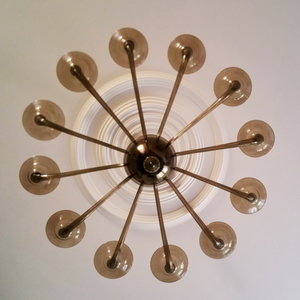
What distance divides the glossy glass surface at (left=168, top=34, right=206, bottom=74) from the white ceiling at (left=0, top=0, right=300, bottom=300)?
1.96 ft

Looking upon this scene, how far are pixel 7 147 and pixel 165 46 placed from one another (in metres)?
1.24

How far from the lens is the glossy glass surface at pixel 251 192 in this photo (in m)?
1.32

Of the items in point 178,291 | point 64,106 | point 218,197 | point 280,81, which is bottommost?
point 178,291

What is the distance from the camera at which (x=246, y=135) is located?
1.30m

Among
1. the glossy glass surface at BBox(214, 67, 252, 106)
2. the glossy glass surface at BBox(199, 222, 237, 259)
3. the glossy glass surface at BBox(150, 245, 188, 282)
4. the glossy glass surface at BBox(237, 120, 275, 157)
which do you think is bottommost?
the glossy glass surface at BBox(150, 245, 188, 282)

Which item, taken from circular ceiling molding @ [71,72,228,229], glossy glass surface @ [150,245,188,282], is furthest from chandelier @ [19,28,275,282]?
circular ceiling molding @ [71,72,228,229]

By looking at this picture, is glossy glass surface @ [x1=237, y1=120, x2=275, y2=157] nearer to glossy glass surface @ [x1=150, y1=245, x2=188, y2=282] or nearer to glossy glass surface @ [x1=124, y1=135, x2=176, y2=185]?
→ glossy glass surface @ [x1=124, y1=135, x2=176, y2=185]

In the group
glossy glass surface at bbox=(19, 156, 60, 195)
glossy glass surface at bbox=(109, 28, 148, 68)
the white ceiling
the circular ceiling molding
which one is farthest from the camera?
the circular ceiling molding

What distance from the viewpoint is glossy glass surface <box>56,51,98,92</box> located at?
1130mm

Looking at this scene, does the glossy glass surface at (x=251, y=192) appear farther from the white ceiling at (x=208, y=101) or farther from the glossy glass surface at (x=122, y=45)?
the glossy glass surface at (x=122, y=45)

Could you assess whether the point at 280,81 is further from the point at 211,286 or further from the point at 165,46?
the point at 211,286

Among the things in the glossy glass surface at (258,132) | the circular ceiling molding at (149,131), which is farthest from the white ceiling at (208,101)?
the glossy glass surface at (258,132)

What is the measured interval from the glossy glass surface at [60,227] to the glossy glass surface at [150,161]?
1.17 feet

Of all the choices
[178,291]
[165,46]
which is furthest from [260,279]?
[165,46]
